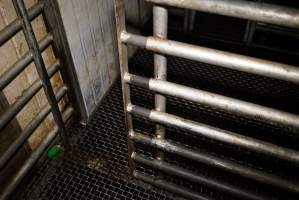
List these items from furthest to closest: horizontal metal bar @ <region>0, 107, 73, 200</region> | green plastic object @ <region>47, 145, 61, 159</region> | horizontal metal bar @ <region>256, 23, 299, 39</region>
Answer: horizontal metal bar @ <region>256, 23, 299, 39</region> < green plastic object @ <region>47, 145, 61, 159</region> < horizontal metal bar @ <region>0, 107, 73, 200</region>

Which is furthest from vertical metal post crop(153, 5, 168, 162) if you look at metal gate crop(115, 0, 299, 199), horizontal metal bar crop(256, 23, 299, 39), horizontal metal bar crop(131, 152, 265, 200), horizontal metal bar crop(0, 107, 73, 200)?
horizontal metal bar crop(256, 23, 299, 39)

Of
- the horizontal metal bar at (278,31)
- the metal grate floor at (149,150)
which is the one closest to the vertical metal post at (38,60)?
the metal grate floor at (149,150)

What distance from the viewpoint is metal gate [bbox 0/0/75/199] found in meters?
1.61

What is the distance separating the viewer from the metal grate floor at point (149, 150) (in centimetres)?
207

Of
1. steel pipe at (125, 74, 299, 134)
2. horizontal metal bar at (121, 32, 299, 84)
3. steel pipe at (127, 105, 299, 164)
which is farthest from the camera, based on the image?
steel pipe at (127, 105, 299, 164)

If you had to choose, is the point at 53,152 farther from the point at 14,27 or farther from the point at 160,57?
the point at 160,57

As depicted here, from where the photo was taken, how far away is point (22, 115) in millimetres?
2018

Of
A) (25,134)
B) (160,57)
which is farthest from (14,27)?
(160,57)

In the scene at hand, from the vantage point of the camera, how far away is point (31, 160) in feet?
6.64

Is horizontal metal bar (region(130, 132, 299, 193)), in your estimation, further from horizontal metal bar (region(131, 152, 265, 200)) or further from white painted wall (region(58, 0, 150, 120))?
white painted wall (region(58, 0, 150, 120))

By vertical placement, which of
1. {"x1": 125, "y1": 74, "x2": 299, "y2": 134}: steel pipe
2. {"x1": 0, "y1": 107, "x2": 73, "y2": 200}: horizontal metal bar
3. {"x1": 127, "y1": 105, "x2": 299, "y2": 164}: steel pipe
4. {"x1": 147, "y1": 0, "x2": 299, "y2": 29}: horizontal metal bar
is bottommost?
{"x1": 0, "y1": 107, "x2": 73, "y2": 200}: horizontal metal bar

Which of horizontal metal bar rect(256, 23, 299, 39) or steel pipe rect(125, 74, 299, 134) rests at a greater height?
horizontal metal bar rect(256, 23, 299, 39)

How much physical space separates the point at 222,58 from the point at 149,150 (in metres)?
1.32

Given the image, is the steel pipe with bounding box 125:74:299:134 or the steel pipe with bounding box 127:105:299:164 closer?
the steel pipe with bounding box 125:74:299:134
